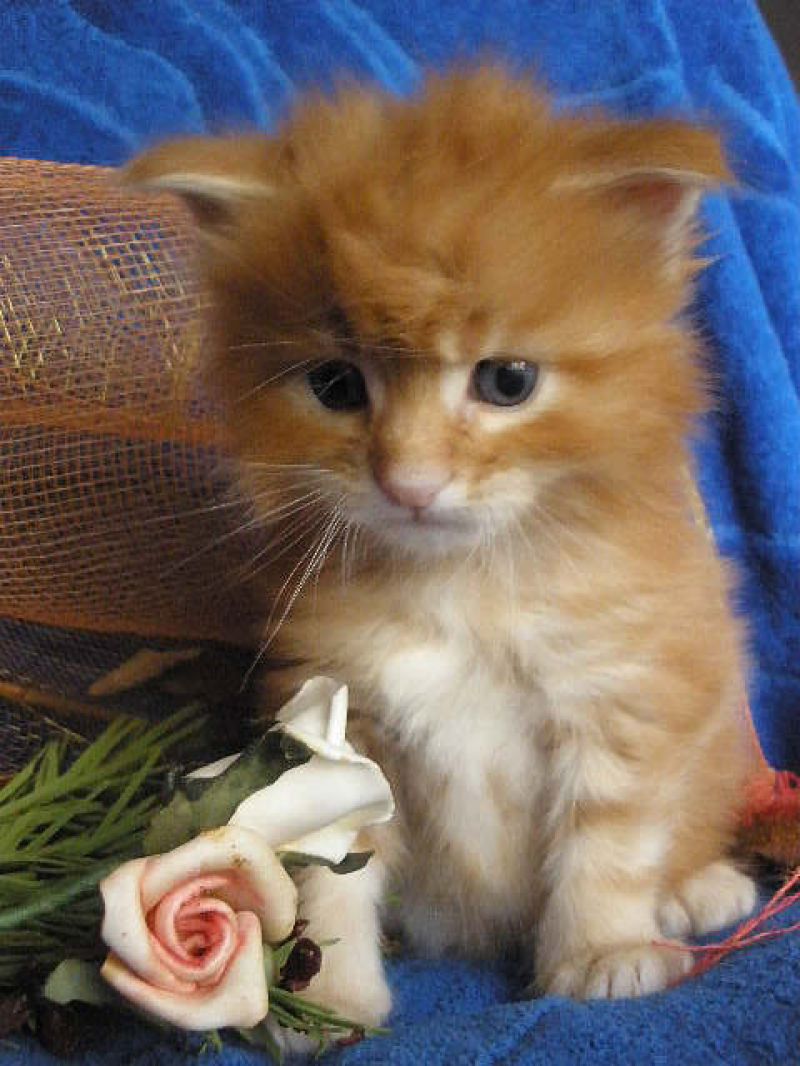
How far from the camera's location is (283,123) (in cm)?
111

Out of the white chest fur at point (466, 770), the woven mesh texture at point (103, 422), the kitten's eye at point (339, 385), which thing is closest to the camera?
the kitten's eye at point (339, 385)

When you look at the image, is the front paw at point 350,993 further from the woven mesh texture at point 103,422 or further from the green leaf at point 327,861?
the woven mesh texture at point 103,422

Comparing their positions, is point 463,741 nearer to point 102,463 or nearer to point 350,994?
point 350,994

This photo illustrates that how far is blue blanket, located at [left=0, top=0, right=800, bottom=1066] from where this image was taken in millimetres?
1646

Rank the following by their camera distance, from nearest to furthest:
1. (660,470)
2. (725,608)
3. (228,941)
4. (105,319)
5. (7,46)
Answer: (228,941) → (660,470) → (725,608) → (105,319) → (7,46)

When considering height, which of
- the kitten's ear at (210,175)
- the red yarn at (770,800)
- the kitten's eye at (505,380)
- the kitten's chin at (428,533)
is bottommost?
the red yarn at (770,800)

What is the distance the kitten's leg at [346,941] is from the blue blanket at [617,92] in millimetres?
849

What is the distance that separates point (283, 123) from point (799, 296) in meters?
0.96

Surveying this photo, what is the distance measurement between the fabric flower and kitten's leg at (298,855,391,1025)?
→ 0.52 feet

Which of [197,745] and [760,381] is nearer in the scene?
[197,745]

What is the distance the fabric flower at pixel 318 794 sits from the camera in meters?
0.91

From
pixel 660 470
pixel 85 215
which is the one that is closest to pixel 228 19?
pixel 85 215

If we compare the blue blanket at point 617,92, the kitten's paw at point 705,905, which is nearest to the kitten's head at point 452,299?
the kitten's paw at point 705,905

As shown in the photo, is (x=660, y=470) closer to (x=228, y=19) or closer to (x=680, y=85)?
(x=680, y=85)
